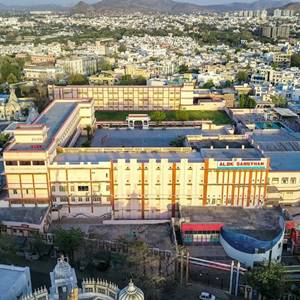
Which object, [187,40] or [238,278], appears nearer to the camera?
[238,278]

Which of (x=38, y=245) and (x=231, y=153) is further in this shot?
(x=231, y=153)

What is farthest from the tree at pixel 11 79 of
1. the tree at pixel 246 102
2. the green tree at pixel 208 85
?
the tree at pixel 246 102

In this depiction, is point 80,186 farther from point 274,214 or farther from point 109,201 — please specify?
point 274,214

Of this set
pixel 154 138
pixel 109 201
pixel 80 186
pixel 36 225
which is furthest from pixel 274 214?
pixel 154 138

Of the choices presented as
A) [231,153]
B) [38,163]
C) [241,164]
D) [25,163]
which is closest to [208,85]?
[231,153]

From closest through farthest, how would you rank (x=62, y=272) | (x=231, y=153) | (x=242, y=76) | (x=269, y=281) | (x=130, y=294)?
(x=130, y=294), (x=62, y=272), (x=269, y=281), (x=231, y=153), (x=242, y=76)

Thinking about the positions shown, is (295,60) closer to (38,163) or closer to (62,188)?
(62,188)

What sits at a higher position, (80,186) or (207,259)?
(80,186)
